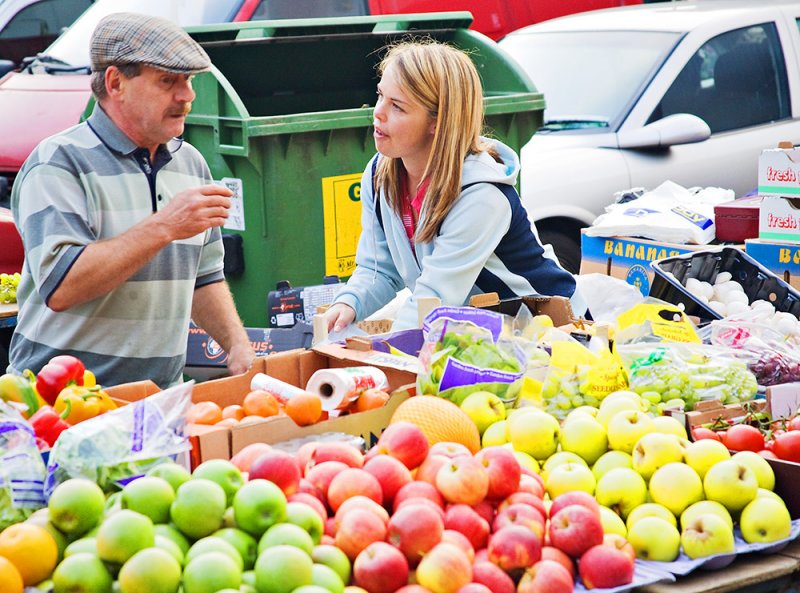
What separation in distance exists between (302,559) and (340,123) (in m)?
3.69

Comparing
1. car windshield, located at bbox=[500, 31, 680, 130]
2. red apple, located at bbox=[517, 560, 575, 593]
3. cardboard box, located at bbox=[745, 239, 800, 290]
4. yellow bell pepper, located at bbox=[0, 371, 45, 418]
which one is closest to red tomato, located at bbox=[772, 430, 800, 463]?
red apple, located at bbox=[517, 560, 575, 593]

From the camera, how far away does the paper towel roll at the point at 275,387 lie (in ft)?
9.65

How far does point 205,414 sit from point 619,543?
1042 mm

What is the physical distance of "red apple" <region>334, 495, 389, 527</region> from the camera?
229 centimetres

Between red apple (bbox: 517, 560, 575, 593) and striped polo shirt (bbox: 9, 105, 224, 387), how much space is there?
67.0 inches

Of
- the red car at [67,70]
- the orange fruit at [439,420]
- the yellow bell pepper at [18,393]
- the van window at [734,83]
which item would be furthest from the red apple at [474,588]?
the van window at [734,83]

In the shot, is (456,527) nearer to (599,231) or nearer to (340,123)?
(340,123)

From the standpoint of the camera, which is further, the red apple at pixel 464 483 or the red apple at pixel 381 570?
the red apple at pixel 464 483

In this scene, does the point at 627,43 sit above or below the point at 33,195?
above

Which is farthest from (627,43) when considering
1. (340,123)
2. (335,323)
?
(335,323)

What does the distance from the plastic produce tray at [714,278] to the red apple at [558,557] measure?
223 centimetres

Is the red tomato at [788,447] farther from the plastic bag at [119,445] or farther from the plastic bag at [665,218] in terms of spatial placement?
the plastic bag at [665,218]

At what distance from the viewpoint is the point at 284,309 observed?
5113mm

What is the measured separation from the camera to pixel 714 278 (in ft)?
16.2
